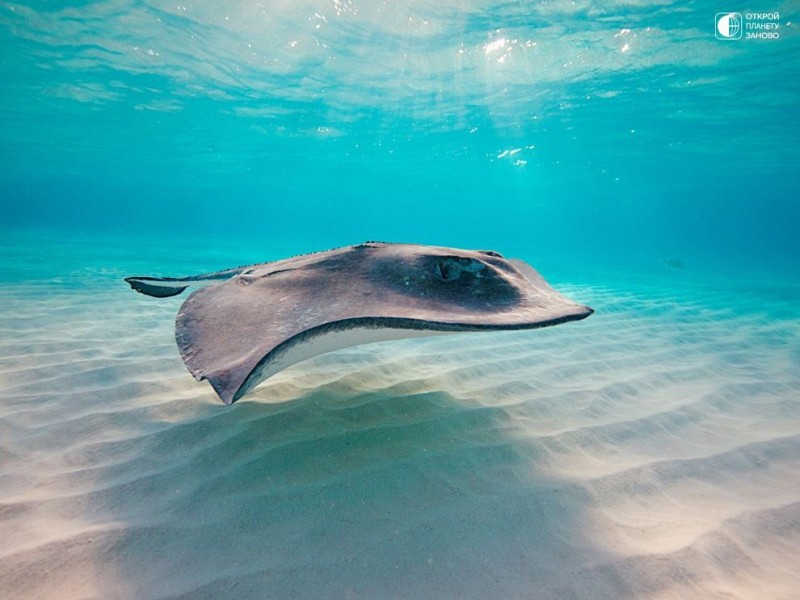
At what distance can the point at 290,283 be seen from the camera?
2.54 m

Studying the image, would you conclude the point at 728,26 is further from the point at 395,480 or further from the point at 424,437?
the point at 395,480

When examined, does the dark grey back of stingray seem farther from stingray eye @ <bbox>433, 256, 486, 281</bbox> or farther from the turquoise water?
the turquoise water

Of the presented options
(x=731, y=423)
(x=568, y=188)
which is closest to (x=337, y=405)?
(x=731, y=423)

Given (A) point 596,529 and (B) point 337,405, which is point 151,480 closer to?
(B) point 337,405

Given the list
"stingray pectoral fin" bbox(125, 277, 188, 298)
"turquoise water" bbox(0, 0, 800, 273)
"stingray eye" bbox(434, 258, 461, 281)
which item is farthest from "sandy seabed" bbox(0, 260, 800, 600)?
"turquoise water" bbox(0, 0, 800, 273)

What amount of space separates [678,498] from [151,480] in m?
3.06

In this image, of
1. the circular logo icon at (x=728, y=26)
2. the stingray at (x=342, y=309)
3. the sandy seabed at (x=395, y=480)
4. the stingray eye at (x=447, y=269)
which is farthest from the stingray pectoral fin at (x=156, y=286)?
the circular logo icon at (x=728, y=26)

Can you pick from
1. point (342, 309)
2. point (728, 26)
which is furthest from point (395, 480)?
point (728, 26)

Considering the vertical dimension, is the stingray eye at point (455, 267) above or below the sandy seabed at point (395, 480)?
above

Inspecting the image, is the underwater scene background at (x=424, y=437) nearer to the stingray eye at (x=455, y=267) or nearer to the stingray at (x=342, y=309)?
the stingray at (x=342, y=309)

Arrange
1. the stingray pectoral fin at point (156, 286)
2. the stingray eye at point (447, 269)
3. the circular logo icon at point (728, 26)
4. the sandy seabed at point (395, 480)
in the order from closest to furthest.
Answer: the sandy seabed at point (395, 480)
the stingray eye at point (447, 269)
the stingray pectoral fin at point (156, 286)
the circular logo icon at point (728, 26)

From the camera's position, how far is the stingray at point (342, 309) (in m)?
1.73

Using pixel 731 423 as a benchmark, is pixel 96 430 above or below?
above

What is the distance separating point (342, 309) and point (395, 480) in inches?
41.9
